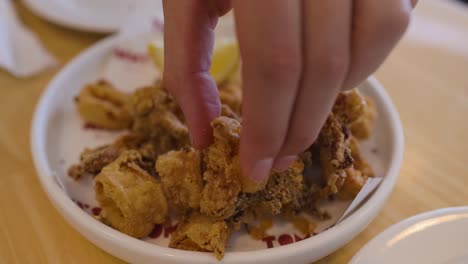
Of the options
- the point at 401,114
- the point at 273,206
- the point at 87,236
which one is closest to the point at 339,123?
the point at 273,206

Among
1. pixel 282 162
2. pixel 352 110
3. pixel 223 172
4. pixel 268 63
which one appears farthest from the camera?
pixel 352 110

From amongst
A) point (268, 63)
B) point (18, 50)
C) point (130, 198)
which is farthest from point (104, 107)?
point (268, 63)

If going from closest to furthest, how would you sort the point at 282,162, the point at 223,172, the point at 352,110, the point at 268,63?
the point at 268,63, the point at 282,162, the point at 223,172, the point at 352,110

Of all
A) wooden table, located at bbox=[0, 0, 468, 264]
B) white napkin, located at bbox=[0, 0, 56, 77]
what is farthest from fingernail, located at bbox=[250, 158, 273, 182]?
white napkin, located at bbox=[0, 0, 56, 77]

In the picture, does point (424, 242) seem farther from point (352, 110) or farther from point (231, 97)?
point (231, 97)

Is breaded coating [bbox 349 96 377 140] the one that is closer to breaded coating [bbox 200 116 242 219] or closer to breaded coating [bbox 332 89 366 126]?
breaded coating [bbox 332 89 366 126]
